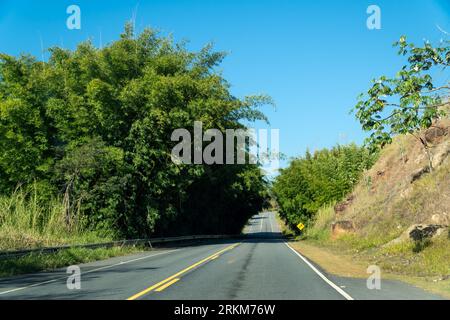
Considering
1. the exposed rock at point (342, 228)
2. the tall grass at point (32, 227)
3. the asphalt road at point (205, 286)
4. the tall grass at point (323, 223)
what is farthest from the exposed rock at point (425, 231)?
the tall grass at point (323, 223)

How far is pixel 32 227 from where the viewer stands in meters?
23.0

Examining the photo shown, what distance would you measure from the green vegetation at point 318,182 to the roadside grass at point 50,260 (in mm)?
33806

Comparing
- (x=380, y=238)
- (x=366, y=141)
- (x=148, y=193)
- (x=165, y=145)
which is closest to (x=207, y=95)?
(x=165, y=145)

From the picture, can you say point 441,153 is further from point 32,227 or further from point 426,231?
point 32,227

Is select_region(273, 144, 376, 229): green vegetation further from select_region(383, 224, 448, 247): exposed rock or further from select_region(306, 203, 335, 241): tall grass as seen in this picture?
select_region(383, 224, 448, 247): exposed rock

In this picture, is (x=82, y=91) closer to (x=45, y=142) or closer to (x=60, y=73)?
(x=60, y=73)

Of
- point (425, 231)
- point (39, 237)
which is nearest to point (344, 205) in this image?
point (425, 231)

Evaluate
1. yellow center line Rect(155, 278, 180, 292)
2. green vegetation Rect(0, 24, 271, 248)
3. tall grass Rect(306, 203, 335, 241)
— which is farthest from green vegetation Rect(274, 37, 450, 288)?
green vegetation Rect(0, 24, 271, 248)

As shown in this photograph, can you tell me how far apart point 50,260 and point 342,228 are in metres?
22.3

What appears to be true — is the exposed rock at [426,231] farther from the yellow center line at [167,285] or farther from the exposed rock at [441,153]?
the yellow center line at [167,285]

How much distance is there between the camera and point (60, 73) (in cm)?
3525

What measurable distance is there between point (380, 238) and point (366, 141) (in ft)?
42.6

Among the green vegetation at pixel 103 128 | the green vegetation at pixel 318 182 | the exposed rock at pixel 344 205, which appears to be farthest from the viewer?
the green vegetation at pixel 318 182

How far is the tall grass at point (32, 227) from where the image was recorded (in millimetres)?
20513
